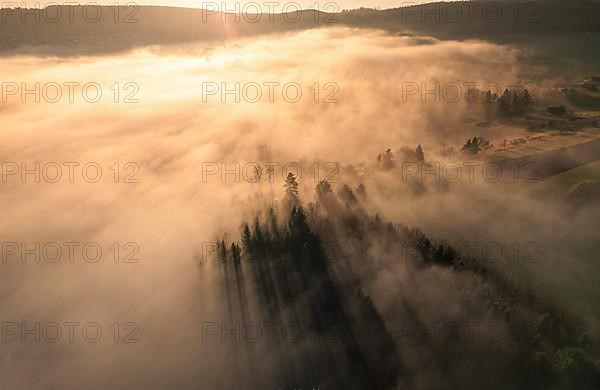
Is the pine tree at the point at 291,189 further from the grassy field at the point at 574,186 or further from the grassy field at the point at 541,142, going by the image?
the grassy field at the point at 574,186

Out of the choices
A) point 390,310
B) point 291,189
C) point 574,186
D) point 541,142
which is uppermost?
point 541,142

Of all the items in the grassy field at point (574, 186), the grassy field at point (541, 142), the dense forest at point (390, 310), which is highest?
the grassy field at point (541, 142)

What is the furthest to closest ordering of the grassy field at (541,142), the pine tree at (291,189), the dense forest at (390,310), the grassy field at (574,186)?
the grassy field at (541,142) → the pine tree at (291,189) → the grassy field at (574,186) → the dense forest at (390,310)

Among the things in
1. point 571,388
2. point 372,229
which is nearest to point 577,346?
point 571,388

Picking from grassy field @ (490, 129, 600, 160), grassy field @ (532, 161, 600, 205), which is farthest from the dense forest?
grassy field @ (490, 129, 600, 160)

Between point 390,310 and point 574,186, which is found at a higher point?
point 574,186

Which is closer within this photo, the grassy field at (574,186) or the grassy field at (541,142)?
the grassy field at (574,186)

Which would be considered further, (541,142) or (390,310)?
(541,142)

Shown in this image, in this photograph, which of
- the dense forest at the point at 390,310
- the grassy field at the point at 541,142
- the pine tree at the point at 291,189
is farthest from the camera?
the grassy field at the point at 541,142

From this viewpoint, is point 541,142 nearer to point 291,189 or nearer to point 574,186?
point 574,186

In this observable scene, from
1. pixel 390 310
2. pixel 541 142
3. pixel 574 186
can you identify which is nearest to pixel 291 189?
pixel 390 310

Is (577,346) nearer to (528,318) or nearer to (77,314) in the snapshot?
(528,318)

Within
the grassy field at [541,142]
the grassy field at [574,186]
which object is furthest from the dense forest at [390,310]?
the grassy field at [541,142]

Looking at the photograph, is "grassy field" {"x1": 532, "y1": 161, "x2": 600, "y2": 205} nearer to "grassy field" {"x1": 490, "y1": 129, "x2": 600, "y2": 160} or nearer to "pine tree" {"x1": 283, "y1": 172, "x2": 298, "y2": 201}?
"grassy field" {"x1": 490, "y1": 129, "x2": 600, "y2": 160}
